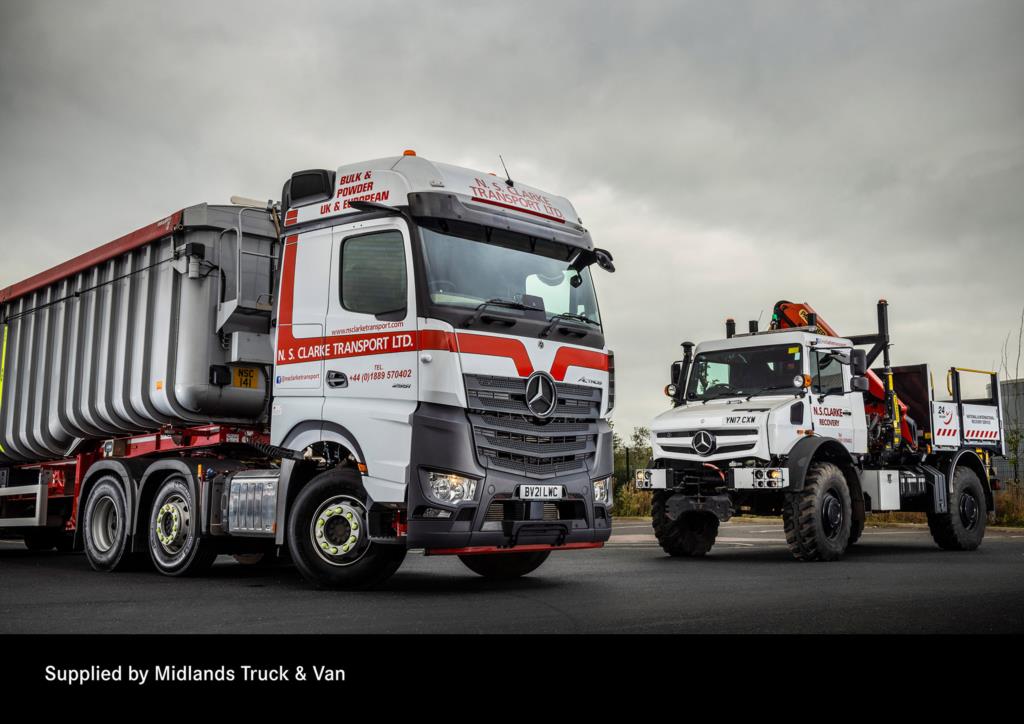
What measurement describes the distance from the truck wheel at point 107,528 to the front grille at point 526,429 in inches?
198

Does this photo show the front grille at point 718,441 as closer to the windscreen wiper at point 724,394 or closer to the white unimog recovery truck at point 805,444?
the white unimog recovery truck at point 805,444

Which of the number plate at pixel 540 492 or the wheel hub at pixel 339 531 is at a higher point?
the number plate at pixel 540 492

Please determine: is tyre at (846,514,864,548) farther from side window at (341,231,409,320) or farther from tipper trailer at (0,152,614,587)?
side window at (341,231,409,320)

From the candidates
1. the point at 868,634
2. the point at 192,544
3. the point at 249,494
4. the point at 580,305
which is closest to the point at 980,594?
the point at 868,634

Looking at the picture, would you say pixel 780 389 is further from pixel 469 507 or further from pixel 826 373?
pixel 469 507

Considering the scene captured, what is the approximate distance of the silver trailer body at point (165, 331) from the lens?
11.2 metres

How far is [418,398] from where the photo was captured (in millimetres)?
8859

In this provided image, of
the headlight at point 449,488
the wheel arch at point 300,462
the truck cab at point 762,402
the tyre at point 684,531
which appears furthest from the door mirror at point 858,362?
the wheel arch at point 300,462

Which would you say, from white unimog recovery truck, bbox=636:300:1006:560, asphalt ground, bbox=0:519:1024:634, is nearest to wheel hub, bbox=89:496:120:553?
asphalt ground, bbox=0:519:1024:634

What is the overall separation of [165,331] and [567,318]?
15.3 ft

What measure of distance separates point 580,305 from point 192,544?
4815 millimetres

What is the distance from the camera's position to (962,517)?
16766 millimetres
